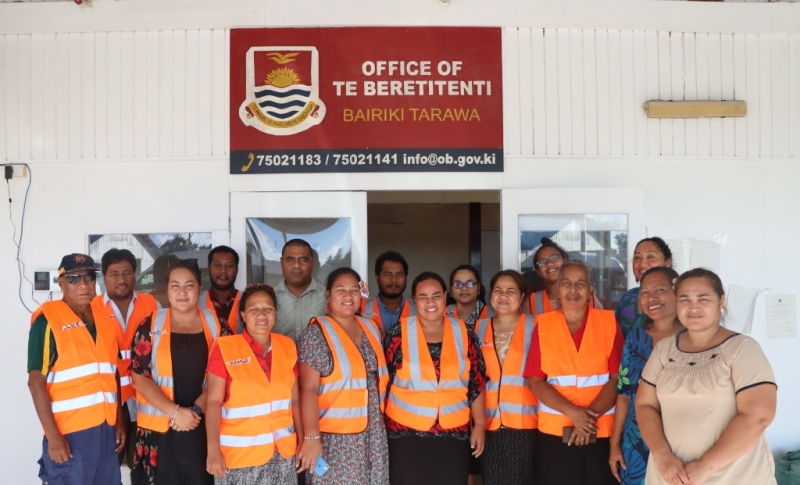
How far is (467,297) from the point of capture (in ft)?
12.5

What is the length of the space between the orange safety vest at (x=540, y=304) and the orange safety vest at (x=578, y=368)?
683mm

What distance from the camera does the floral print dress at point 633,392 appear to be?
2.88m

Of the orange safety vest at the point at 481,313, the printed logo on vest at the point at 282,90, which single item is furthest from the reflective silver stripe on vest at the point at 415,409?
the printed logo on vest at the point at 282,90

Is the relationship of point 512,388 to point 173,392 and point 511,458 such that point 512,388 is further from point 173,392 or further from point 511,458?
point 173,392

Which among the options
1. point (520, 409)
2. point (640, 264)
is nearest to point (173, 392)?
point (520, 409)

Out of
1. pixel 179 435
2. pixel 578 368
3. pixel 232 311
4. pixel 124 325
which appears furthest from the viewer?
pixel 232 311

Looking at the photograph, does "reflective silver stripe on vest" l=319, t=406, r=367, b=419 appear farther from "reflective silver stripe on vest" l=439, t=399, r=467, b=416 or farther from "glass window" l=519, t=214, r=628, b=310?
"glass window" l=519, t=214, r=628, b=310

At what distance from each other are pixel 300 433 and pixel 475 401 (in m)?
0.92

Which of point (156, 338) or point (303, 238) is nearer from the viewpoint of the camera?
point (156, 338)

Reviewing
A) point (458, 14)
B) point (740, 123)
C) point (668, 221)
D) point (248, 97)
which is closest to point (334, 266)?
point (248, 97)

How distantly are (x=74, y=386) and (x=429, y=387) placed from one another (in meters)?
1.82

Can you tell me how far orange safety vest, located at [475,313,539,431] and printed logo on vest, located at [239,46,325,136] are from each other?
2159mm

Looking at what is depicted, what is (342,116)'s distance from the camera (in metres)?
4.44

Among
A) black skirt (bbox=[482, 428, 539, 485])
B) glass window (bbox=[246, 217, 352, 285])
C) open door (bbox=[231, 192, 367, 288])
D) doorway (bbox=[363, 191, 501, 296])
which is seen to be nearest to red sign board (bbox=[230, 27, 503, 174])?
open door (bbox=[231, 192, 367, 288])
